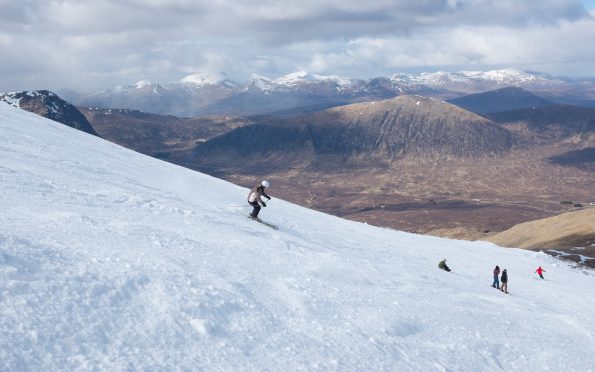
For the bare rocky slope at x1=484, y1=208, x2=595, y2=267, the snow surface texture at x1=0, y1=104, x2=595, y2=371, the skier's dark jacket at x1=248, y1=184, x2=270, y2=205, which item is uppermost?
the skier's dark jacket at x1=248, y1=184, x2=270, y2=205

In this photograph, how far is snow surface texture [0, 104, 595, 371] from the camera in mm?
8320

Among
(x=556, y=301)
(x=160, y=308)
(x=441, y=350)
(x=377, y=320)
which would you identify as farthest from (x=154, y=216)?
(x=556, y=301)

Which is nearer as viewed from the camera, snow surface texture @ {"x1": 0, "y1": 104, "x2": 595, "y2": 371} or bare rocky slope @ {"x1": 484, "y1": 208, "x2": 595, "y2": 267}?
snow surface texture @ {"x1": 0, "y1": 104, "x2": 595, "y2": 371}

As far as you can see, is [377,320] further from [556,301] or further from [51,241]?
[556,301]

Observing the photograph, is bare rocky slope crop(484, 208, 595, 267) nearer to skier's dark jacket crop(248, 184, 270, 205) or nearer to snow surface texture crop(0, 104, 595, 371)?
snow surface texture crop(0, 104, 595, 371)

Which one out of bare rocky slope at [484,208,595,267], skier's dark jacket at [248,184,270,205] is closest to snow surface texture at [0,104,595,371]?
skier's dark jacket at [248,184,270,205]

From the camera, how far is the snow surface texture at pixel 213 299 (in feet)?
27.3

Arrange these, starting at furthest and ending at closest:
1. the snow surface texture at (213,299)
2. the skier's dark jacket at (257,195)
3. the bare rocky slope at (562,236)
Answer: the bare rocky slope at (562,236) → the skier's dark jacket at (257,195) → the snow surface texture at (213,299)

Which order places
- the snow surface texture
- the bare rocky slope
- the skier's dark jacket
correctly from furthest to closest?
the bare rocky slope → the skier's dark jacket → the snow surface texture

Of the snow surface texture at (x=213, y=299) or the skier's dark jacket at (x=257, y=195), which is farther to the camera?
the skier's dark jacket at (x=257, y=195)

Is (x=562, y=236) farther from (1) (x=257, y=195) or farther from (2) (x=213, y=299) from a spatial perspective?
(2) (x=213, y=299)

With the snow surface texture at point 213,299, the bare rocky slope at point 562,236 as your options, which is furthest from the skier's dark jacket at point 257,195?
the bare rocky slope at point 562,236

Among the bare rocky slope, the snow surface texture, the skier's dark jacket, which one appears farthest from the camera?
the bare rocky slope

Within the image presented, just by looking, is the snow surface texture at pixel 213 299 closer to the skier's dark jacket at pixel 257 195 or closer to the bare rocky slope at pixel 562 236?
the skier's dark jacket at pixel 257 195
